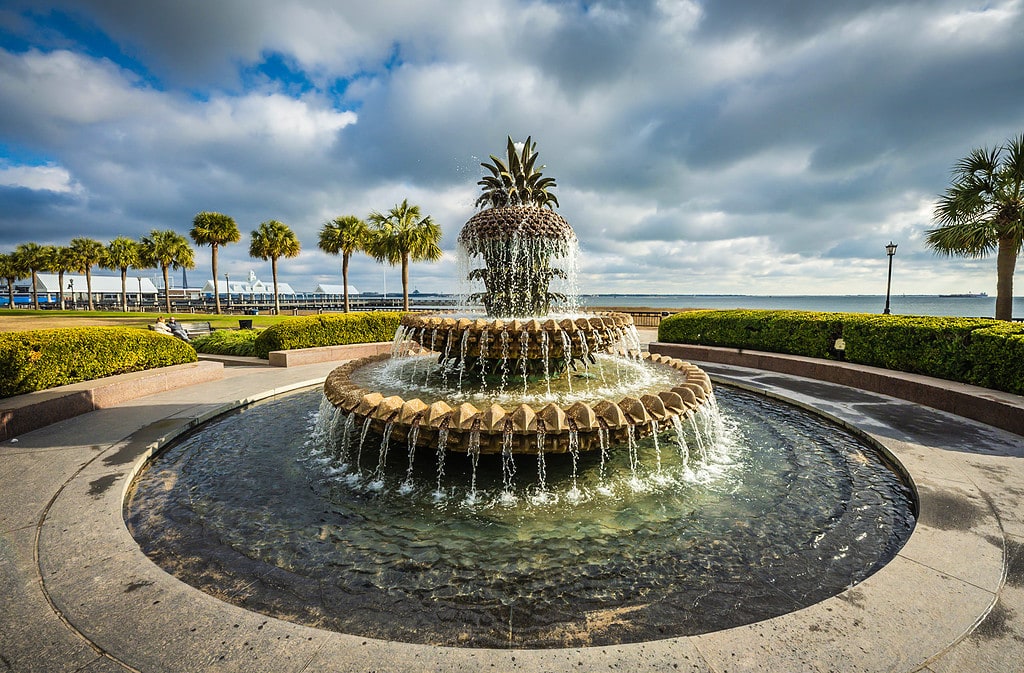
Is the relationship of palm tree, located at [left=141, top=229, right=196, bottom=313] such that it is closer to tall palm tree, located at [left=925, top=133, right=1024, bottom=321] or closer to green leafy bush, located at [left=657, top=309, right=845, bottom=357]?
green leafy bush, located at [left=657, top=309, right=845, bottom=357]

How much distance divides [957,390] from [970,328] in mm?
2019

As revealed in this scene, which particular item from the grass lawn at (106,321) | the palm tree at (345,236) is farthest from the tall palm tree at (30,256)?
the palm tree at (345,236)

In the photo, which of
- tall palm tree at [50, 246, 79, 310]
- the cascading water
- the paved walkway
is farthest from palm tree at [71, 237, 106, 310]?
the paved walkway

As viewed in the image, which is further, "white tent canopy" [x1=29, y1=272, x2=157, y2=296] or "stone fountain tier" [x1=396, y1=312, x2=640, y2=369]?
"white tent canopy" [x1=29, y1=272, x2=157, y2=296]

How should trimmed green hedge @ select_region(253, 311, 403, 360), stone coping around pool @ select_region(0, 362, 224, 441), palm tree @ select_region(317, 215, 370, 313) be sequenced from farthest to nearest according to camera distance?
palm tree @ select_region(317, 215, 370, 313) → trimmed green hedge @ select_region(253, 311, 403, 360) → stone coping around pool @ select_region(0, 362, 224, 441)

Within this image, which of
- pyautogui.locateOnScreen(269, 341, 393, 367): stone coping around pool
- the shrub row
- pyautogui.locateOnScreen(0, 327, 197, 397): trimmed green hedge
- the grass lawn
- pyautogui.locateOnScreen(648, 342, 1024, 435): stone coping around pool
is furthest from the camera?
the grass lawn

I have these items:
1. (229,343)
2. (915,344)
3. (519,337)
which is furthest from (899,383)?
(229,343)

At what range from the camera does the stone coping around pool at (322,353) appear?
14.8 m

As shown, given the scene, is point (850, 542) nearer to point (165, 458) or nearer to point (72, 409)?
point (165, 458)

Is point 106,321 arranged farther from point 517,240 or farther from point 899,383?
point 899,383

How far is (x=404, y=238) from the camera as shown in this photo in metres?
33.0

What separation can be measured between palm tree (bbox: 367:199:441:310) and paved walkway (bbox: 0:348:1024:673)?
96.6ft

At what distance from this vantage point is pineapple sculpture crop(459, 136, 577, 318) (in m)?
8.38

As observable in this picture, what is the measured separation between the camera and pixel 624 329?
25.5 feet
